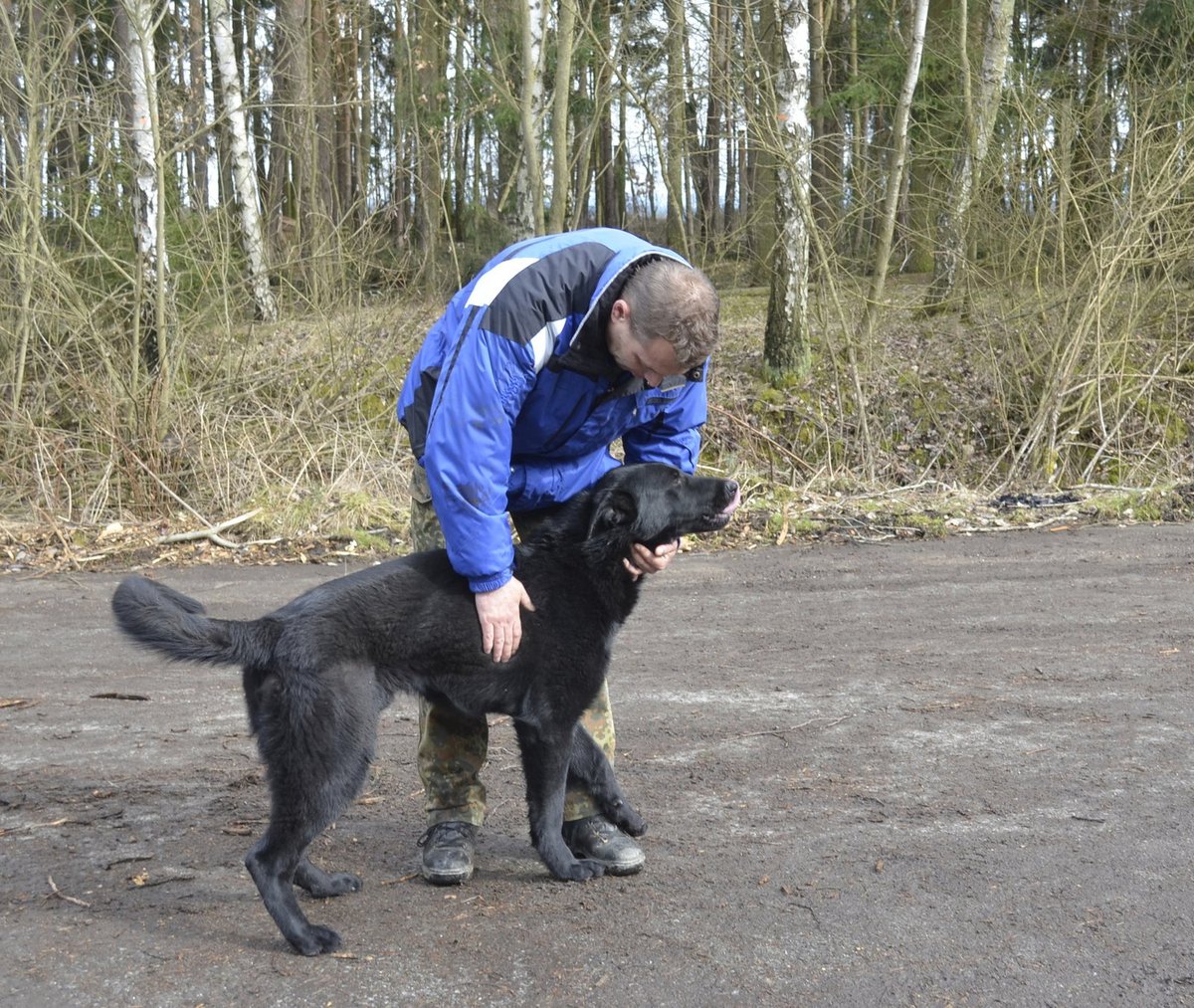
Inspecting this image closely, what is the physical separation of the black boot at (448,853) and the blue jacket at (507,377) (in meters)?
0.93

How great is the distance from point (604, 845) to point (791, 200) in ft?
32.4

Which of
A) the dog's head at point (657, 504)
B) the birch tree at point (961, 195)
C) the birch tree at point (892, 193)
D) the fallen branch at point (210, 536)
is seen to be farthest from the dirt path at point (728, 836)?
the birch tree at point (961, 195)

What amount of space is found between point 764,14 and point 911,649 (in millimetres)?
9202

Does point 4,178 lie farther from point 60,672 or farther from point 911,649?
point 911,649

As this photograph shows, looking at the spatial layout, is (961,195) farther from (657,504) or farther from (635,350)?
(635,350)

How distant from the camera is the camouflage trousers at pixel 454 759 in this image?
12.5 ft

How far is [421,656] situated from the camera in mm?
3352

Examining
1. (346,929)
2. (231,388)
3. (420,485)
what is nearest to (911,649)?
(420,485)

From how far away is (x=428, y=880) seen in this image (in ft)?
11.9

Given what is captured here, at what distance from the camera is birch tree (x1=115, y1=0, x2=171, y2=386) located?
10.5 m

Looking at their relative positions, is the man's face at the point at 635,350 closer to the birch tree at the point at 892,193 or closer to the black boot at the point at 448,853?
the black boot at the point at 448,853

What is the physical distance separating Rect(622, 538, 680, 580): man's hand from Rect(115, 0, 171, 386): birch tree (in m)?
8.19

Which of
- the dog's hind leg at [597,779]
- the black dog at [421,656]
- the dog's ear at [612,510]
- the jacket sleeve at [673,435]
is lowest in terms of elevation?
the dog's hind leg at [597,779]

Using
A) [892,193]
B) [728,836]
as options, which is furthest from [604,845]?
[892,193]
